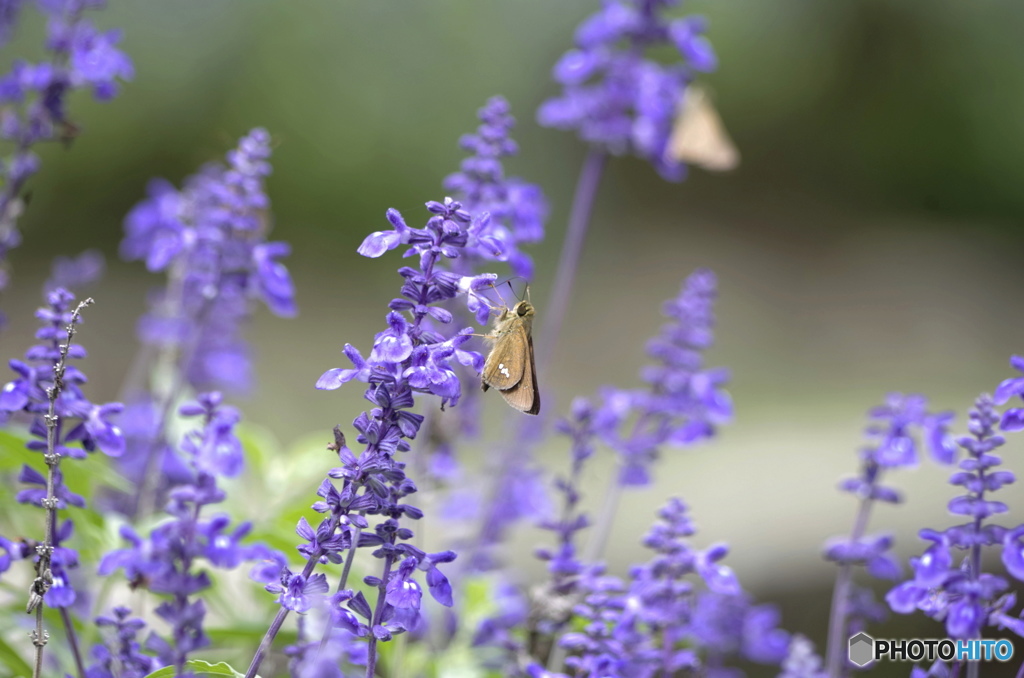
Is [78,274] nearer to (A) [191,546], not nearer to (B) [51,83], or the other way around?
(B) [51,83]

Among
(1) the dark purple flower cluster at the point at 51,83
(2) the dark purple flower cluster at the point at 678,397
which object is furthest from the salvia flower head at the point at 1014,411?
(1) the dark purple flower cluster at the point at 51,83

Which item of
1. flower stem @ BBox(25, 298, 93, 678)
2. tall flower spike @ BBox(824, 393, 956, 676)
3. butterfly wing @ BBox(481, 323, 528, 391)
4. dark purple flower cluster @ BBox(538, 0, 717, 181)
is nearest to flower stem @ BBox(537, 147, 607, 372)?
dark purple flower cluster @ BBox(538, 0, 717, 181)

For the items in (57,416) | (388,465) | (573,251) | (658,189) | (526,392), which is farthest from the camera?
(658,189)

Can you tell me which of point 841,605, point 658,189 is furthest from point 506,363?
point 658,189

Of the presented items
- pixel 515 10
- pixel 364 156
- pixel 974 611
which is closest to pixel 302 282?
pixel 364 156

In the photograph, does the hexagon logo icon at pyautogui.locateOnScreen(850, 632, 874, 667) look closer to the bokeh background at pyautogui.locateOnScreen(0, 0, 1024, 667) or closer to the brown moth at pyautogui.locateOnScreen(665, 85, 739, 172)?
the brown moth at pyautogui.locateOnScreen(665, 85, 739, 172)

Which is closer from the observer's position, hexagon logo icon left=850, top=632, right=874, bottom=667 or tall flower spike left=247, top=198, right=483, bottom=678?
tall flower spike left=247, top=198, right=483, bottom=678
